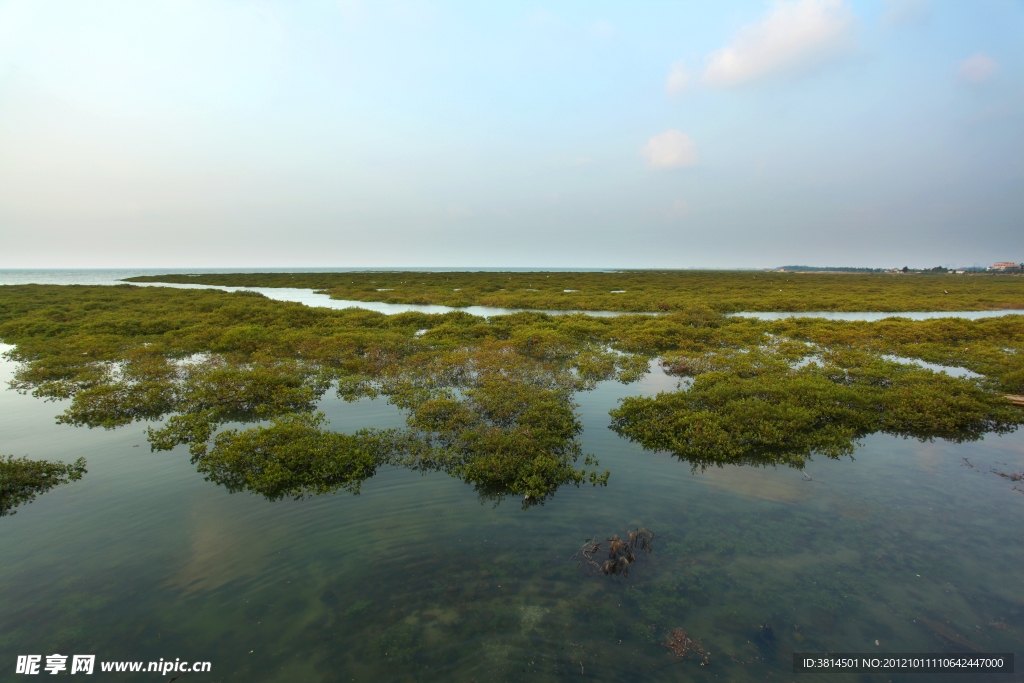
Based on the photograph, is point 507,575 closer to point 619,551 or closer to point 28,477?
point 619,551

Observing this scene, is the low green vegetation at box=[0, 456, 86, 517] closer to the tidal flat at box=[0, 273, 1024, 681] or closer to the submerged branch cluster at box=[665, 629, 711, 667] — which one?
the tidal flat at box=[0, 273, 1024, 681]

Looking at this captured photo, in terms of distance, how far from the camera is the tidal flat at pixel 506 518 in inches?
226

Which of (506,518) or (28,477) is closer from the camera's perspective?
(506,518)

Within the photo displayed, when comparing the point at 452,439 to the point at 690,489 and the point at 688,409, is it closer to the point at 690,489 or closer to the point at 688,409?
the point at 690,489

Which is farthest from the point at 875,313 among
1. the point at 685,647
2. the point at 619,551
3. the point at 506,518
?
the point at 685,647

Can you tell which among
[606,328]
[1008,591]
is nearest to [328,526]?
[1008,591]

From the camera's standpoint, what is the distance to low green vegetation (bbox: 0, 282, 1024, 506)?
10422mm

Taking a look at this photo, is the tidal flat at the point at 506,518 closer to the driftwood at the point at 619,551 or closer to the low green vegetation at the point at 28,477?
the driftwood at the point at 619,551

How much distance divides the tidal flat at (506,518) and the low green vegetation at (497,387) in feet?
0.41

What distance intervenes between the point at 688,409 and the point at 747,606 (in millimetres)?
7382

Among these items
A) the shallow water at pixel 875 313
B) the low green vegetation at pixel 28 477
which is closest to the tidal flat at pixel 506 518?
the low green vegetation at pixel 28 477

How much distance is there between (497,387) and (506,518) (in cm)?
710

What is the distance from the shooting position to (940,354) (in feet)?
66.8

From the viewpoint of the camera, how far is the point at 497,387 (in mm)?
15188
